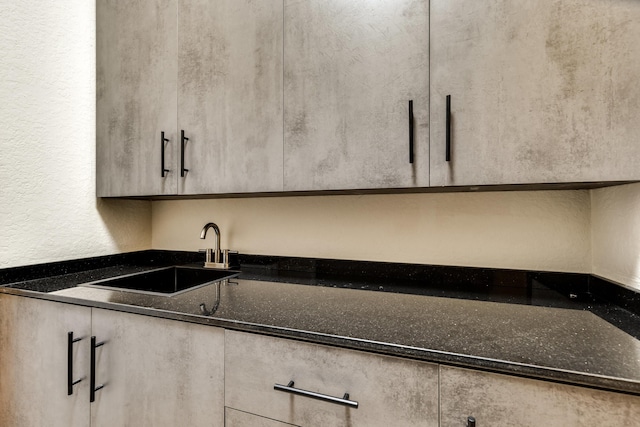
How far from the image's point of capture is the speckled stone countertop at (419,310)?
0.70 m

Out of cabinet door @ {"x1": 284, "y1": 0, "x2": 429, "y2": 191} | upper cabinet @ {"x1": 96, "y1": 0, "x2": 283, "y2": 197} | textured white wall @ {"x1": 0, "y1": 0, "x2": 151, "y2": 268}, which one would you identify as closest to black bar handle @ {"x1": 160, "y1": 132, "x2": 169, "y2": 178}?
upper cabinet @ {"x1": 96, "y1": 0, "x2": 283, "y2": 197}

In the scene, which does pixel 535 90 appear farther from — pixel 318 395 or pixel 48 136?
pixel 48 136

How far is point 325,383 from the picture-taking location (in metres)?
0.82

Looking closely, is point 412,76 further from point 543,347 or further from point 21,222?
point 21,222

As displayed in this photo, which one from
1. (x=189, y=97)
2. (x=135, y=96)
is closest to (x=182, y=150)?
(x=189, y=97)

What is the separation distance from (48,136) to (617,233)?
2.24 m

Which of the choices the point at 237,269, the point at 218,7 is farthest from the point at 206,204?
the point at 218,7

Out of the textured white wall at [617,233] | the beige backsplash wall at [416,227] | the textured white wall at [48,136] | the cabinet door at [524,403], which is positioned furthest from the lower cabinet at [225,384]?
the beige backsplash wall at [416,227]

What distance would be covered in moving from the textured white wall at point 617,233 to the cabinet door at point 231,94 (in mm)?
1126

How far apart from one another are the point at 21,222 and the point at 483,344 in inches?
69.7

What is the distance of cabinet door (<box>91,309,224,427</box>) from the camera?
3.13 feet

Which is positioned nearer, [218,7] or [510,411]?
[510,411]

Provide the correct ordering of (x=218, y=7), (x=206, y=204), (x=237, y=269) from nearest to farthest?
(x=218, y=7) < (x=237, y=269) < (x=206, y=204)

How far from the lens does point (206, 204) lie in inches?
72.3
